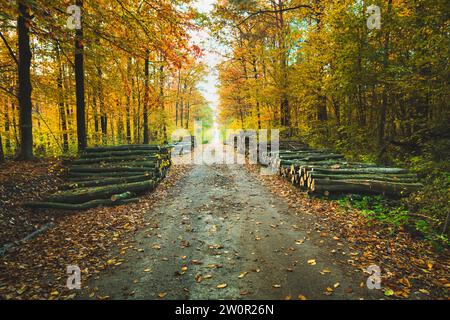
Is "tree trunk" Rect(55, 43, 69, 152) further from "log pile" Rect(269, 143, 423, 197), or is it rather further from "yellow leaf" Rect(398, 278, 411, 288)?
"yellow leaf" Rect(398, 278, 411, 288)

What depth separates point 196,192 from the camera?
9547 millimetres

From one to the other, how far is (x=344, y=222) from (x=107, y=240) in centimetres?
562

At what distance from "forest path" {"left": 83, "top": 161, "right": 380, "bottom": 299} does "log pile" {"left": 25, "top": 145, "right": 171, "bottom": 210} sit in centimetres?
180

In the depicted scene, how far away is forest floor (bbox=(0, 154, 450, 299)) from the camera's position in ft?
12.2

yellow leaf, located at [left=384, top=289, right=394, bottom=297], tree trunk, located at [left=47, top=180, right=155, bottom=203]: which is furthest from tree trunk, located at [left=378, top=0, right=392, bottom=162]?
tree trunk, located at [left=47, top=180, right=155, bottom=203]

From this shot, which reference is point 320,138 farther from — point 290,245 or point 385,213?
point 290,245

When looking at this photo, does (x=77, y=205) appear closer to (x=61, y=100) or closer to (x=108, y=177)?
(x=108, y=177)

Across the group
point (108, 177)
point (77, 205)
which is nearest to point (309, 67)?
point (108, 177)

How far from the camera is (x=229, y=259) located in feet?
15.1

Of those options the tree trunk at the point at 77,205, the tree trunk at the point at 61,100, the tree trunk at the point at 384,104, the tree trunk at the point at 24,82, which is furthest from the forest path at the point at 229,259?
the tree trunk at the point at 61,100

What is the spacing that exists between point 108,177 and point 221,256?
21.6 ft

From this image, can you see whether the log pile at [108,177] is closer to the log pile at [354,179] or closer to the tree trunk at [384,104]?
the log pile at [354,179]

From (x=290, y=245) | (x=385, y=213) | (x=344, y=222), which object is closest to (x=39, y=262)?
(x=290, y=245)

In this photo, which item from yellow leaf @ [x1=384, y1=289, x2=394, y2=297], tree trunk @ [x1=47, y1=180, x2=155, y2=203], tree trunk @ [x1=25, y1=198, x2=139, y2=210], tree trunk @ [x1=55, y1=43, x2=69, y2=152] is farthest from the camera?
tree trunk @ [x1=55, y1=43, x2=69, y2=152]
